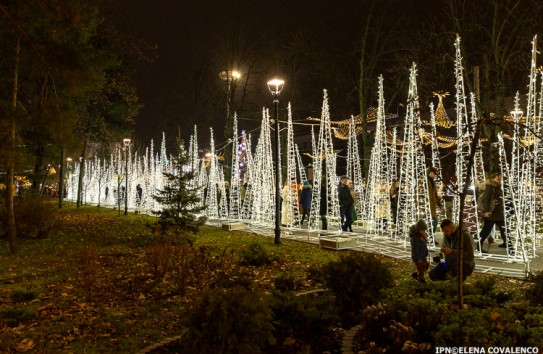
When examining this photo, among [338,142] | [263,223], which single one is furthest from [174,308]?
[338,142]

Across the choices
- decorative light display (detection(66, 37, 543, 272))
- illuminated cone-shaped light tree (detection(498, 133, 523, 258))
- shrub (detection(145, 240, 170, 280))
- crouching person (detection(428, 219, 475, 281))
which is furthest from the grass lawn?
decorative light display (detection(66, 37, 543, 272))

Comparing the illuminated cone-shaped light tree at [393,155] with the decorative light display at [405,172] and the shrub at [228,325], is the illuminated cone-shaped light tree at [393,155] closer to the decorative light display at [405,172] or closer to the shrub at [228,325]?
the decorative light display at [405,172]

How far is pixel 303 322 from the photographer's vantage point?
4.77 metres

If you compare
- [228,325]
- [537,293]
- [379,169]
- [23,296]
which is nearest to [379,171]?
[379,169]

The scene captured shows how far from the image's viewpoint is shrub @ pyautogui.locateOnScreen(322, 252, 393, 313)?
18.3 ft

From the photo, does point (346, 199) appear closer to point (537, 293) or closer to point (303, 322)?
point (537, 293)

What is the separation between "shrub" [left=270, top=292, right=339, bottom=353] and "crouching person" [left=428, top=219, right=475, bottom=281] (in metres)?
2.32

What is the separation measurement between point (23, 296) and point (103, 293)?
4.21 ft

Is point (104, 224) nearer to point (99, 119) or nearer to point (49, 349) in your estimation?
point (99, 119)

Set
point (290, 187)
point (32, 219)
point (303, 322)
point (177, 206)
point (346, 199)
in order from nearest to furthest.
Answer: point (303, 322)
point (177, 206)
point (346, 199)
point (32, 219)
point (290, 187)

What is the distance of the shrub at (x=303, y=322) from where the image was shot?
470 centimetres

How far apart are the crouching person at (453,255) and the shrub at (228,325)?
3369 mm

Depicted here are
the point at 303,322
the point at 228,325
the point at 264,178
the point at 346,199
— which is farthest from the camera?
the point at 264,178

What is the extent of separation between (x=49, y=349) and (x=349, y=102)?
2795cm
